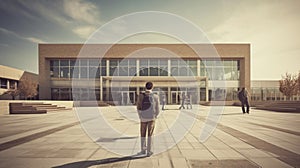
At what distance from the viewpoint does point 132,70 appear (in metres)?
38.7

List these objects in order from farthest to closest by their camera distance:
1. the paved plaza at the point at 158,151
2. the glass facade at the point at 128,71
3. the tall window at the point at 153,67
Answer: the tall window at the point at 153,67
the glass facade at the point at 128,71
the paved plaza at the point at 158,151

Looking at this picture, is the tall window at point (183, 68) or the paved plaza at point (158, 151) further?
the tall window at point (183, 68)

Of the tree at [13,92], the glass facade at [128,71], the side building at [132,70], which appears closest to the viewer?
the tree at [13,92]

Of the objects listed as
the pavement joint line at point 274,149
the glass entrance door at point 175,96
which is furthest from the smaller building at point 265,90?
the pavement joint line at point 274,149

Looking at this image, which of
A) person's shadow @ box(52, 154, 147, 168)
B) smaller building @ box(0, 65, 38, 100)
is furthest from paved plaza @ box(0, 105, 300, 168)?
smaller building @ box(0, 65, 38, 100)

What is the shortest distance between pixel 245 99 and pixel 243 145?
40.3 ft

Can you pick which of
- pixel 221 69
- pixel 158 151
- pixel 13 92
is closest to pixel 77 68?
pixel 13 92

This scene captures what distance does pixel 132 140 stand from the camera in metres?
7.33

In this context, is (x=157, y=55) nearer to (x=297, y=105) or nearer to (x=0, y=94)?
(x=297, y=105)

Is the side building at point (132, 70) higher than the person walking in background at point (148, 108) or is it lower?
higher

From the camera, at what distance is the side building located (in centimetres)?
3806

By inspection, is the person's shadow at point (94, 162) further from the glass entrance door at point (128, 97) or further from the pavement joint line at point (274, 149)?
the glass entrance door at point (128, 97)

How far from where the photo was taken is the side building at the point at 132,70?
38.1m

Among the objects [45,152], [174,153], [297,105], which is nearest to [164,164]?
[174,153]
